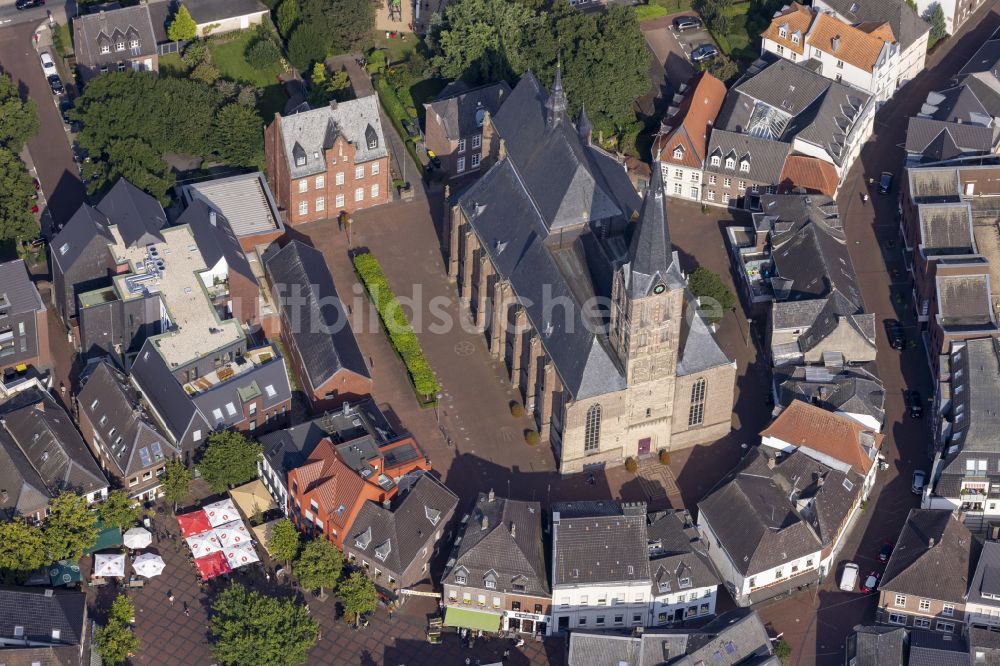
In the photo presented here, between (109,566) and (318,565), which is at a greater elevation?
(318,565)

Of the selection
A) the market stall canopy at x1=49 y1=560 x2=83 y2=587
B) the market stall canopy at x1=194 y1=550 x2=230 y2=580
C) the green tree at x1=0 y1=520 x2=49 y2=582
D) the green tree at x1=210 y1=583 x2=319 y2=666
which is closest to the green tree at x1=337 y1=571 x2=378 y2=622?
the green tree at x1=210 y1=583 x2=319 y2=666

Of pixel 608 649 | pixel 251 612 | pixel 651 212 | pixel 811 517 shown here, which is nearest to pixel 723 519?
pixel 811 517

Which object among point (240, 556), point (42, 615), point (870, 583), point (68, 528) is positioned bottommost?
point (870, 583)

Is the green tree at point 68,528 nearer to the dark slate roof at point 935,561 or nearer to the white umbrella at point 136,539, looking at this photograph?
the white umbrella at point 136,539

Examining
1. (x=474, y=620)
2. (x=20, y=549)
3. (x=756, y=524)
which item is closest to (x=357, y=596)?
(x=474, y=620)

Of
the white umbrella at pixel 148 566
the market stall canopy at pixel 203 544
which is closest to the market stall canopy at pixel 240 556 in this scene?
the market stall canopy at pixel 203 544

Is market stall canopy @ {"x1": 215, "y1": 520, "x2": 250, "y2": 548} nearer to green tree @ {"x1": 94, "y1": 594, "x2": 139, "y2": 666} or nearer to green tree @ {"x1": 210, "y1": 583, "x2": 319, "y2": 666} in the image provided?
green tree @ {"x1": 210, "y1": 583, "x2": 319, "y2": 666}

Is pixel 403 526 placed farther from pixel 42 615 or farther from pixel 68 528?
pixel 42 615

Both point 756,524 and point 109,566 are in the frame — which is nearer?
point 756,524
